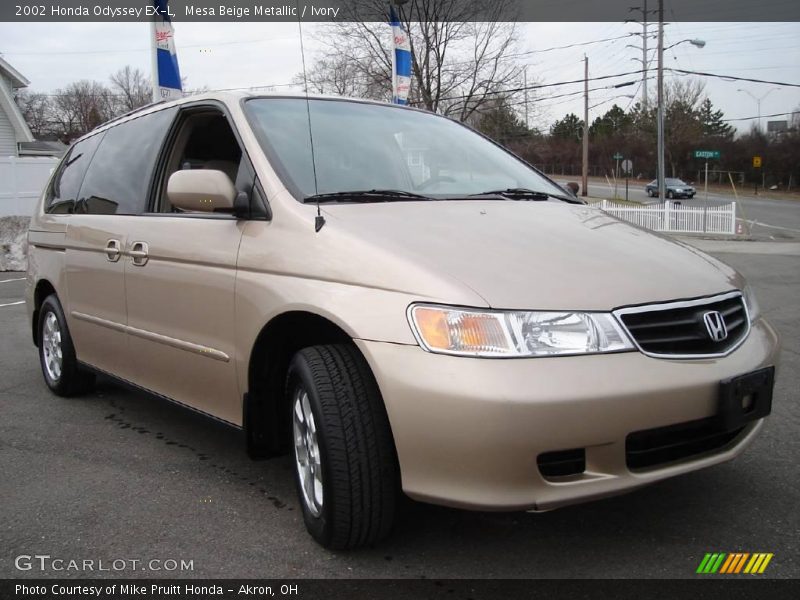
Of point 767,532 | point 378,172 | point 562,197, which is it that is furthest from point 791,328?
point 378,172

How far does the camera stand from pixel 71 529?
113 inches

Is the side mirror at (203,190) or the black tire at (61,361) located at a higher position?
the side mirror at (203,190)

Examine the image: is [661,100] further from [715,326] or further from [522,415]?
[522,415]

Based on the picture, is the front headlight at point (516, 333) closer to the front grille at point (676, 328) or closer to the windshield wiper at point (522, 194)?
the front grille at point (676, 328)

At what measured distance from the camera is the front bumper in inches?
84.1

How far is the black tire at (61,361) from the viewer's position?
462 centimetres

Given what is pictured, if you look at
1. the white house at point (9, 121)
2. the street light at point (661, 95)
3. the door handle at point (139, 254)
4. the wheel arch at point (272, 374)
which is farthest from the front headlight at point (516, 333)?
the white house at point (9, 121)

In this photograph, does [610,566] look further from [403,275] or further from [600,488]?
[403,275]

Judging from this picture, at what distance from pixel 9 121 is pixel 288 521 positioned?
3489 centimetres

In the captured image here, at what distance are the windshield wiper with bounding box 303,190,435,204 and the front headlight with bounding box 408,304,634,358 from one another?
0.84 metres

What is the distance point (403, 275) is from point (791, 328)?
551 cm

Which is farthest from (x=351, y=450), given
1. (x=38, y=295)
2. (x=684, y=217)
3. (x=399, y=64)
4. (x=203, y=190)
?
(x=684, y=217)

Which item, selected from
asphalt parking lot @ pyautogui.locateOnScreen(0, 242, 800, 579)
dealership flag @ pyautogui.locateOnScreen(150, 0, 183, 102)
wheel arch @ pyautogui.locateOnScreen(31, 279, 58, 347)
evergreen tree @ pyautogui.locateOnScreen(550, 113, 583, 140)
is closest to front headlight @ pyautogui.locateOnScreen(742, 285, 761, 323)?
asphalt parking lot @ pyautogui.locateOnScreen(0, 242, 800, 579)

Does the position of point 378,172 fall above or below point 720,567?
above
